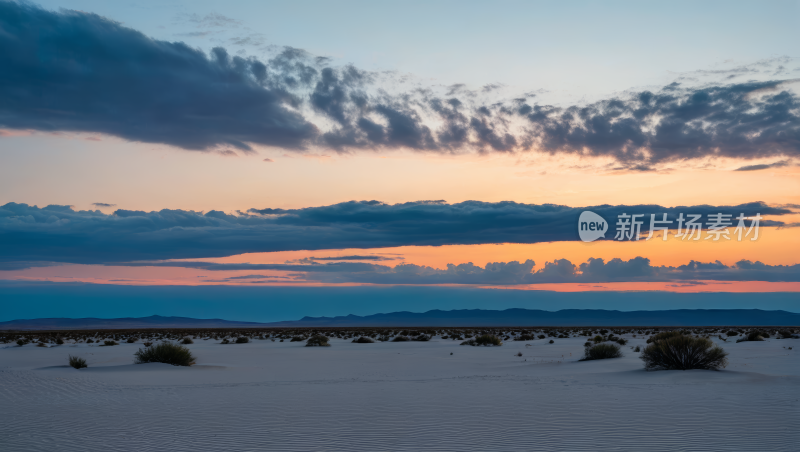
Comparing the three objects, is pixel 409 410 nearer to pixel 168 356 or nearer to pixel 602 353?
pixel 602 353

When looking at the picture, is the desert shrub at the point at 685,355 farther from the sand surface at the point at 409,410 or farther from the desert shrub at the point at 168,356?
the desert shrub at the point at 168,356

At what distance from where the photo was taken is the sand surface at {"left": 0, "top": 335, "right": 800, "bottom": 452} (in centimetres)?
815

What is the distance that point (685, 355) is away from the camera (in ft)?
52.7

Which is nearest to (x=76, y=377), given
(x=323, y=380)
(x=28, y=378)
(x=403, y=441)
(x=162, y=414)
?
(x=28, y=378)

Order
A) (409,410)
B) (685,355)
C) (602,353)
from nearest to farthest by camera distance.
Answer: (409,410)
(685,355)
(602,353)

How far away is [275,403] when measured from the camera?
11859 millimetres

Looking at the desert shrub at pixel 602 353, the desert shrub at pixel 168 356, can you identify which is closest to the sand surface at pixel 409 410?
the desert shrub at pixel 168 356

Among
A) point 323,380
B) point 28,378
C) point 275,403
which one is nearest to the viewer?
point 275,403

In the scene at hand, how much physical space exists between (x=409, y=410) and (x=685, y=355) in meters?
9.36

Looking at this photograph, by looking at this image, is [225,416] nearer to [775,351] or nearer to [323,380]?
[323,380]

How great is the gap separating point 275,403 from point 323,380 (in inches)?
182

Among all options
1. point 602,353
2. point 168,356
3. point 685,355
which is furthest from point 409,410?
point 168,356

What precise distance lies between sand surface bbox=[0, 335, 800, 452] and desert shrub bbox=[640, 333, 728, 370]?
652mm

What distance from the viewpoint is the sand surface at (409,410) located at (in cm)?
815
